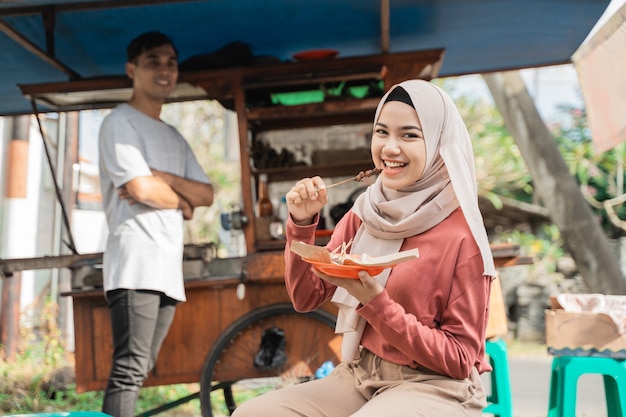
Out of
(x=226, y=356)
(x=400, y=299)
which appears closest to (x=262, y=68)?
(x=226, y=356)

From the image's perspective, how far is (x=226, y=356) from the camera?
4.36 m

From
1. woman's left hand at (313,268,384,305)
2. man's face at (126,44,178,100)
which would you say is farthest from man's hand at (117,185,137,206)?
woman's left hand at (313,268,384,305)

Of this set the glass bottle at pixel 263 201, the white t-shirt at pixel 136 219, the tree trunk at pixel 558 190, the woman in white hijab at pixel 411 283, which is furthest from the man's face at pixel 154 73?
the tree trunk at pixel 558 190

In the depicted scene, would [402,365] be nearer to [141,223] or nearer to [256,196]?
[141,223]

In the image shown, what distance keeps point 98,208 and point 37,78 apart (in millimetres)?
4426

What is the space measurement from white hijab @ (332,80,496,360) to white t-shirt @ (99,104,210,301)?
5.06 ft

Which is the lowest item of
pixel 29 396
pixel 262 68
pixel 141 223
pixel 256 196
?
pixel 29 396

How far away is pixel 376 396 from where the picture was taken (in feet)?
7.02

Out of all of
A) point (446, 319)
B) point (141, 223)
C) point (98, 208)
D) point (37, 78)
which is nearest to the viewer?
point (446, 319)

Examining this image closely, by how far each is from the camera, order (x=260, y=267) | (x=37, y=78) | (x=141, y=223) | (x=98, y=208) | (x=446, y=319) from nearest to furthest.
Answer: (x=446, y=319) < (x=141, y=223) < (x=260, y=267) < (x=37, y=78) < (x=98, y=208)

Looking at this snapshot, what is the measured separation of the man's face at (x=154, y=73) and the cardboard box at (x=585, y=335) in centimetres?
234

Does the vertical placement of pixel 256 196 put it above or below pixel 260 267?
above

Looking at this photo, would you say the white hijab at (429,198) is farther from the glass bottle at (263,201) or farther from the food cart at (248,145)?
the glass bottle at (263,201)

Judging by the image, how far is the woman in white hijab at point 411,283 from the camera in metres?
2.04
